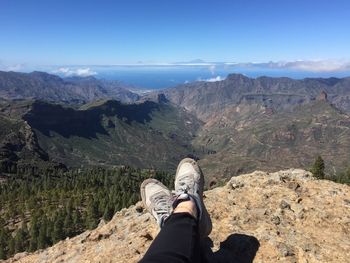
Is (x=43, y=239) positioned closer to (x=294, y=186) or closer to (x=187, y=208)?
(x=294, y=186)

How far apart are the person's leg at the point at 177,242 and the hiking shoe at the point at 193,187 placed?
4.70 feet

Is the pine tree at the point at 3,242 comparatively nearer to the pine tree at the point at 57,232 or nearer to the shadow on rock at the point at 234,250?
the pine tree at the point at 57,232

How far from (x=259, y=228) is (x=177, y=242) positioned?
10947 mm

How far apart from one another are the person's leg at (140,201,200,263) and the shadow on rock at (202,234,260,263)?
5107mm

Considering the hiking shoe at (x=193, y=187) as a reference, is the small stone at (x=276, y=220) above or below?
below

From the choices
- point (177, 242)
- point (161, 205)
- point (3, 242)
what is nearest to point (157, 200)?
point (161, 205)

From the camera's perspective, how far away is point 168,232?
10805 millimetres

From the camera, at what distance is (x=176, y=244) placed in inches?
393

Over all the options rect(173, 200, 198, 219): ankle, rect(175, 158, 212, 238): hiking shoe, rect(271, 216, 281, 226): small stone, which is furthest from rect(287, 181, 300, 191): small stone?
rect(173, 200, 198, 219): ankle

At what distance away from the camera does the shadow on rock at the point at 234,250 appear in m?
16.5

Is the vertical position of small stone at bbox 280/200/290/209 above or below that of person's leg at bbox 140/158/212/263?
below

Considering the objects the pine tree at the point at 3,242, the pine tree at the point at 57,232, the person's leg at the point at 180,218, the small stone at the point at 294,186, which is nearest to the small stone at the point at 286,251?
the person's leg at the point at 180,218

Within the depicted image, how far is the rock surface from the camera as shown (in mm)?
17375

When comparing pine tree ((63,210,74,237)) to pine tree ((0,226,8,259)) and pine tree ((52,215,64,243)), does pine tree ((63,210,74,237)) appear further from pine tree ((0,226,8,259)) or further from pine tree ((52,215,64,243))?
pine tree ((0,226,8,259))
